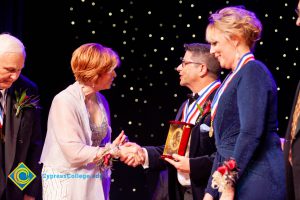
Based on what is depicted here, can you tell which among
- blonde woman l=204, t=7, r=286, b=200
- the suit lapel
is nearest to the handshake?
the suit lapel

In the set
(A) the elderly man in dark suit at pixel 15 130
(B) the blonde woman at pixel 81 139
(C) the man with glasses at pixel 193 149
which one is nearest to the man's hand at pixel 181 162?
(C) the man with glasses at pixel 193 149

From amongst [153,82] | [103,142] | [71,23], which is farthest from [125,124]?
[103,142]

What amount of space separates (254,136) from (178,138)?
85 centimetres

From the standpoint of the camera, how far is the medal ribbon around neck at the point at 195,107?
3.76 metres

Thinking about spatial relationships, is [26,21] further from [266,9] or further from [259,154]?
[259,154]

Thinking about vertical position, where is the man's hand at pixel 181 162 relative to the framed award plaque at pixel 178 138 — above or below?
below

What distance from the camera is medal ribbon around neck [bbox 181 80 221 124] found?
3.76 metres

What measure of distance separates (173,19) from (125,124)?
42.7 inches

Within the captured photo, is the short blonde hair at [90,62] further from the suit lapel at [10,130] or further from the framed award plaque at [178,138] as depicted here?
the framed award plaque at [178,138]

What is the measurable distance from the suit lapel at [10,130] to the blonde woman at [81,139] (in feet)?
0.80

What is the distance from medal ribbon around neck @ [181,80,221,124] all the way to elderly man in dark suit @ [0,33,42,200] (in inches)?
39.1

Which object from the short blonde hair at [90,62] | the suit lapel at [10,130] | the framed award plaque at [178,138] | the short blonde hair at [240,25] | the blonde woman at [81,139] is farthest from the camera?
the short blonde hair at [90,62]

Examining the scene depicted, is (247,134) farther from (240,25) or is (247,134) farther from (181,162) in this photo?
(181,162)

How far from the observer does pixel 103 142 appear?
3.93 meters
